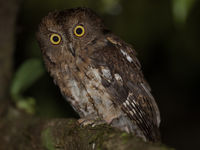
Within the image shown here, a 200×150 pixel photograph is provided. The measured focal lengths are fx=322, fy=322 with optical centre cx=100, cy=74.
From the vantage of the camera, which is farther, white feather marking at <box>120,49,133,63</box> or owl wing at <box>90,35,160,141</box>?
white feather marking at <box>120,49,133,63</box>

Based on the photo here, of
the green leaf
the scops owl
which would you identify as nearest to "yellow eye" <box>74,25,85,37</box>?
the scops owl

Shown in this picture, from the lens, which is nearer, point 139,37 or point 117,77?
point 117,77

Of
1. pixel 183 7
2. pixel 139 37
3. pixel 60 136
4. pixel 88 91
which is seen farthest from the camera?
pixel 139 37

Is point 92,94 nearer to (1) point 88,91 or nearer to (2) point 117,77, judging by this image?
(1) point 88,91

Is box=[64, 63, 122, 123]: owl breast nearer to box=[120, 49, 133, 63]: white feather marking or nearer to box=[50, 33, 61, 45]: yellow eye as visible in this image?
box=[120, 49, 133, 63]: white feather marking

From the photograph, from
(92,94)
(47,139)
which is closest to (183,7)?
(92,94)

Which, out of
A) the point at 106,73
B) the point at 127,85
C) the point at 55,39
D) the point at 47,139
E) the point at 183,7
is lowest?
the point at 47,139

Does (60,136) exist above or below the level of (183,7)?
below

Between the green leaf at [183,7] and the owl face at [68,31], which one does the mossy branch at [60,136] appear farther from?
the green leaf at [183,7]
